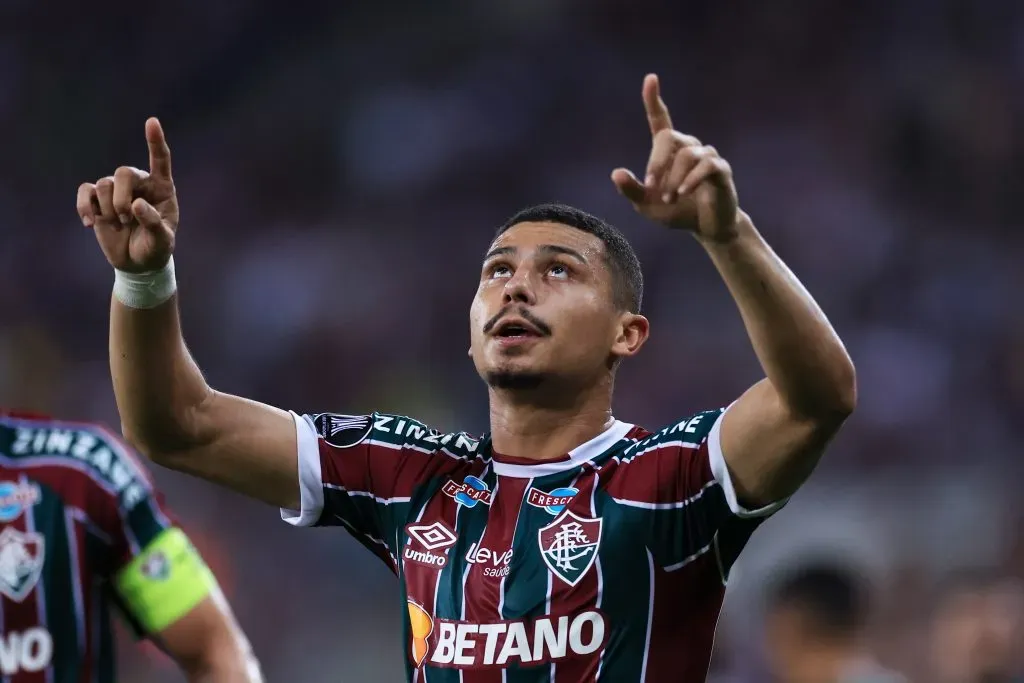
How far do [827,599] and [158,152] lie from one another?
2378 millimetres

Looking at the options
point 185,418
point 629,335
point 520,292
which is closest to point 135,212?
point 185,418

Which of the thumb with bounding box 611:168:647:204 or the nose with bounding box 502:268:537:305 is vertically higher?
the nose with bounding box 502:268:537:305

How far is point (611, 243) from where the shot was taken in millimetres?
3945

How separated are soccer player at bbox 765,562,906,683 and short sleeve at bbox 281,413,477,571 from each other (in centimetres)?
123

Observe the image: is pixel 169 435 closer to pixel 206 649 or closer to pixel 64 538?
pixel 64 538

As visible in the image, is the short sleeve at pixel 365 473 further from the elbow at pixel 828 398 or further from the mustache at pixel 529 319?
the elbow at pixel 828 398

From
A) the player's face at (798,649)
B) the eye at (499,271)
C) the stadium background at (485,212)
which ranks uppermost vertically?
the stadium background at (485,212)

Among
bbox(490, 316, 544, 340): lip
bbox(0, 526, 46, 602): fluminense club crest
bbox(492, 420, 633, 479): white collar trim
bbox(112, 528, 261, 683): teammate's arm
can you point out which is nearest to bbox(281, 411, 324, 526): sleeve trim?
bbox(112, 528, 261, 683): teammate's arm

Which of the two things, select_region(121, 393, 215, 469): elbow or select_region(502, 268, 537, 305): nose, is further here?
select_region(502, 268, 537, 305): nose

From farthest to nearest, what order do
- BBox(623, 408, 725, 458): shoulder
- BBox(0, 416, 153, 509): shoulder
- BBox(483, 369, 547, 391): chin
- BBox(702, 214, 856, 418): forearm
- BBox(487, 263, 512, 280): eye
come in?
BBox(487, 263, 512, 280): eye < BBox(483, 369, 547, 391): chin < BBox(623, 408, 725, 458): shoulder < BBox(0, 416, 153, 509): shoulder < BBox(702, 214, 856, 418): forearm

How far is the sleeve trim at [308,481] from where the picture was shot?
368 cm

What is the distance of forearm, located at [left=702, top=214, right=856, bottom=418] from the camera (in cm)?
302

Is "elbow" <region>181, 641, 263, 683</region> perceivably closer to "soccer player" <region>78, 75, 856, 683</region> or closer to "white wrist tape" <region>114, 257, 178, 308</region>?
"soccer player" <region>78, 75, 856, 683</region>

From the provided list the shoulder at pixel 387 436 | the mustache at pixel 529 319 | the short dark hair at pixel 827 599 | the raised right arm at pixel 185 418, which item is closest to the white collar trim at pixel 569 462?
the shoulder at pixel 387 436
